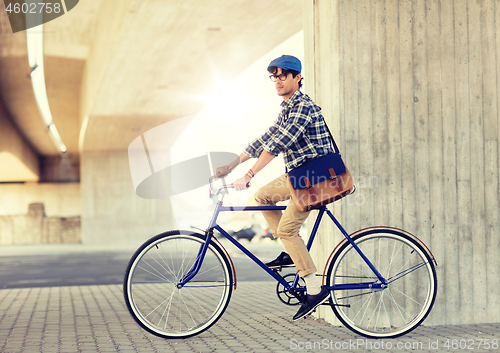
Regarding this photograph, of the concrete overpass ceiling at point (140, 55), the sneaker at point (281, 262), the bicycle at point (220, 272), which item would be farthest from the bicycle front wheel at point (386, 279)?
the concrete overpass ceiling at point (140, 55)

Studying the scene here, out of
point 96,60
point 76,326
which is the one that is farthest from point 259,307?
point 96,60

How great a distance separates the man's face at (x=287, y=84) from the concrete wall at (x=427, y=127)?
807mm

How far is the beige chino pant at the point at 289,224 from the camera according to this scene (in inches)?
150

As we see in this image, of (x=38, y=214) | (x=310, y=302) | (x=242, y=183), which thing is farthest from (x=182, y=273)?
(x=38, y=214)

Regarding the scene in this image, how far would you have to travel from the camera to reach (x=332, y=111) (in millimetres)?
4652

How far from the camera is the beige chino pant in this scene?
381 cm

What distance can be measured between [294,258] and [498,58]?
2747 mm

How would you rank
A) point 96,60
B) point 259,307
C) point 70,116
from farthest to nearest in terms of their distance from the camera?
point 70,116, point 96,60, point 259,307

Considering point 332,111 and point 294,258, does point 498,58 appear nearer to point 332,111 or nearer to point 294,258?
point 332,111

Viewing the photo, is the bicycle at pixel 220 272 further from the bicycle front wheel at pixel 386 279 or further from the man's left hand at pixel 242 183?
the man's left hand at pixel 242 183

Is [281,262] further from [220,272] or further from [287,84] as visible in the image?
[287,84]

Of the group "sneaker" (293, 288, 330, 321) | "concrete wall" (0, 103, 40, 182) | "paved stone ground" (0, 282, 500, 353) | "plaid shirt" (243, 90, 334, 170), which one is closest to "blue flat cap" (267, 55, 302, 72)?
"plaid shirt" (243, 90, 334, 170)

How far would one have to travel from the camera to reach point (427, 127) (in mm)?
4730

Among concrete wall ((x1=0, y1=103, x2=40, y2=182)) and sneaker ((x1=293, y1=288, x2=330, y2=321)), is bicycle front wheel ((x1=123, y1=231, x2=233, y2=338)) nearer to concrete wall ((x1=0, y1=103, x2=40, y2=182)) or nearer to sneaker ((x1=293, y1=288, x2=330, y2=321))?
sneaker ((x1=293, y1=288, x2=330, y2=321))
